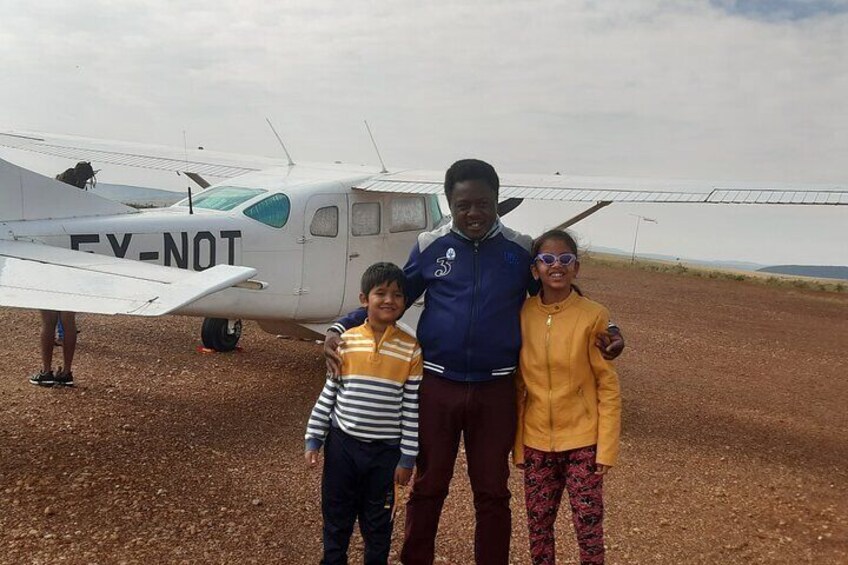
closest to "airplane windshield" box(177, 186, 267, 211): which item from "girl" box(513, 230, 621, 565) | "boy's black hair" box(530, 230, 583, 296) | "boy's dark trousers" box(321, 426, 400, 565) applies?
"boy's dark trousers" box(321, 426, 400, 565)

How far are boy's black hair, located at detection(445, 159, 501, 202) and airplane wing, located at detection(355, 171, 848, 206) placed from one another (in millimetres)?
4156

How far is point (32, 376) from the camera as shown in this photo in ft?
22.1

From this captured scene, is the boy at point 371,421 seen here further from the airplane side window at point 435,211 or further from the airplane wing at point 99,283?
the airplane side window at point 435,211

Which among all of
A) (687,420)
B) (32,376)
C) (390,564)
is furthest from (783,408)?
(32,376)

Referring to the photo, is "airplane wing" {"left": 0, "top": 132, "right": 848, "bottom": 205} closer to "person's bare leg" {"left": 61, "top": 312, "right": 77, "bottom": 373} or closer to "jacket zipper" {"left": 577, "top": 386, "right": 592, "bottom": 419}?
"person's bare leg" {"left": 61, "top": 312, "right": 77, "bottom": 373}

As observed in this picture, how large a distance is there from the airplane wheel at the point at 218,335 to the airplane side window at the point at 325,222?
2291 mm

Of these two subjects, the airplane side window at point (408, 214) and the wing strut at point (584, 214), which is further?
the airplane side window at point (408, 214)

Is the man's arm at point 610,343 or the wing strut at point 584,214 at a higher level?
the wing strut at point 584,214

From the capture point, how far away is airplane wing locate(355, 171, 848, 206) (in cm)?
628

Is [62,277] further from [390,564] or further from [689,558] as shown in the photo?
[689,558]

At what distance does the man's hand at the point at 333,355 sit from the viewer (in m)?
2.97

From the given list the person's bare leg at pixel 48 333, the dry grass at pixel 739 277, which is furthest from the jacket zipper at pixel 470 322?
the dry grass at pixel 739 277

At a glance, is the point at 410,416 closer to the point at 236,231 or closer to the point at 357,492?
the point at 357,492

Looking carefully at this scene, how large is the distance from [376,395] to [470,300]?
0.59m
